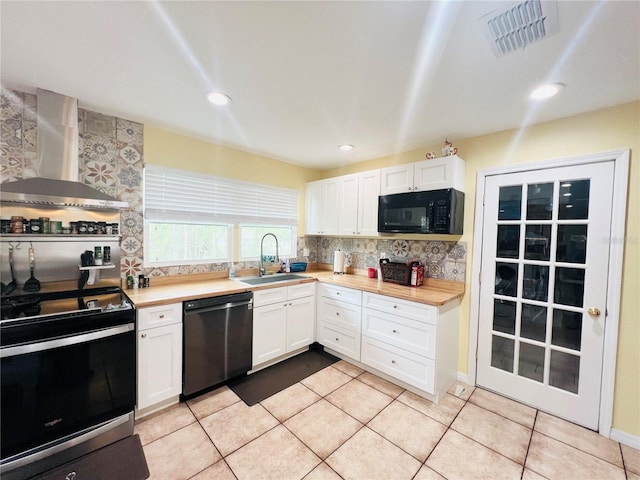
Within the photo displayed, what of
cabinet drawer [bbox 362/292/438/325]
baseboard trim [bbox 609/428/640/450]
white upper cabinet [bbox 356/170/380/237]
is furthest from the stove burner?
baseboard trim [bbox 609/428/640/450]

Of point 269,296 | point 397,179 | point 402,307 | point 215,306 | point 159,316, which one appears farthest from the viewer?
point 397,179

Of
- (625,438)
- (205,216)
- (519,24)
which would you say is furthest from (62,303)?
(625,438)

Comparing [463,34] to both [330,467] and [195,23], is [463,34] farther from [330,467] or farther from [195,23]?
[330,467]

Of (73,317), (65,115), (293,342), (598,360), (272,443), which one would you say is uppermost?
(65,115)

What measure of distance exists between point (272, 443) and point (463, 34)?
2.73m

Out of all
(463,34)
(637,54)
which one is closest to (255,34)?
(463,34)

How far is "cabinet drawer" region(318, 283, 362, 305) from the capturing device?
9.61 ft

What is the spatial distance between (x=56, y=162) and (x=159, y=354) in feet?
5.55

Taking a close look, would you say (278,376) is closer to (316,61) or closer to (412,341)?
(412,341)

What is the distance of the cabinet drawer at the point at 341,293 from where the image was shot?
293 cm

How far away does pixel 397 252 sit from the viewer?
330 cm

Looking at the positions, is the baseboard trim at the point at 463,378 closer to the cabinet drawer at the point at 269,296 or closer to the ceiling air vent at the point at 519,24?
the cabinet drawer at the point at 269,296

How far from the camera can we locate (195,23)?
1.29 metres

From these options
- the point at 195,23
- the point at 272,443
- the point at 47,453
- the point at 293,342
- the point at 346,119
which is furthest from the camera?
the point at 293,342
